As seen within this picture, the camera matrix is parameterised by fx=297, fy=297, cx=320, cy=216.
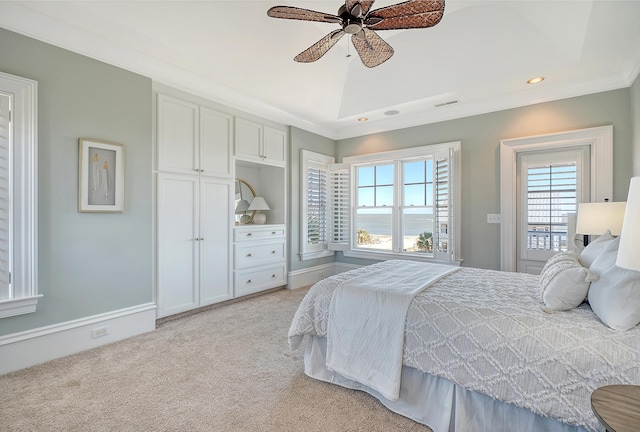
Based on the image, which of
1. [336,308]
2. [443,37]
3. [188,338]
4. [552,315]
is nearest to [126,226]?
[188,338]

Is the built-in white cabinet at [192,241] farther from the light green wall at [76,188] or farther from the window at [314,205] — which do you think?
the window at [314,205]

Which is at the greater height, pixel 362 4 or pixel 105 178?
pixel 362 4

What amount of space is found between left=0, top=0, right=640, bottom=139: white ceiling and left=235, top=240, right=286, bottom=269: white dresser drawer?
6.07 feet

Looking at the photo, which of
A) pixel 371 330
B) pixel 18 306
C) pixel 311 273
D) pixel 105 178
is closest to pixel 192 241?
pixel 105 178

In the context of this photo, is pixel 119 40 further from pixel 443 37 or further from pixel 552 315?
pixel 552 315

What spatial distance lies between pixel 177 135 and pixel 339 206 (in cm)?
284

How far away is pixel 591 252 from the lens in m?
1.95

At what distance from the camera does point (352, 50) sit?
10.4 ft

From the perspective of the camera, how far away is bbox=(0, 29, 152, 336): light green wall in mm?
2369

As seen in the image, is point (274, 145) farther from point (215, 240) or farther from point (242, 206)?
point (215, 240)

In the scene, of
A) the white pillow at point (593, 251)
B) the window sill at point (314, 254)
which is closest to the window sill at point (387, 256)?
the window sill at point (314, 254)

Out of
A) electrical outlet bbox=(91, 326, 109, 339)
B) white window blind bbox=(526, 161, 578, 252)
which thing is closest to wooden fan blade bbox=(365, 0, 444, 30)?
white window blind bbox=(526, 161, 578, 252)

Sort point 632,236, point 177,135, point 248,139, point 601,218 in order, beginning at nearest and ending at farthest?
point 632,236
point 601,218
point 177,135
point 248,139

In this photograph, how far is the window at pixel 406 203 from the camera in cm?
416
